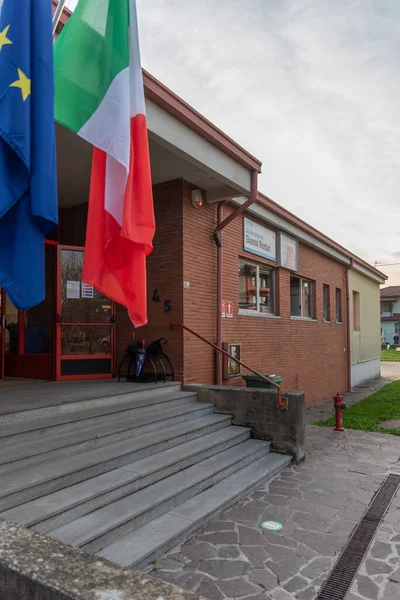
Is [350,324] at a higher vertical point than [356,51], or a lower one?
lower

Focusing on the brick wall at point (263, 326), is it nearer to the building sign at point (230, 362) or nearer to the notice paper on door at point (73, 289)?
the building sign at point (230, 362)

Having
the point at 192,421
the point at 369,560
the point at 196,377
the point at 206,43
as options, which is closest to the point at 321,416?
the point at 196,377

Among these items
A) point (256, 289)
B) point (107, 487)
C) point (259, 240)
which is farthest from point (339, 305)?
point (107, 487)

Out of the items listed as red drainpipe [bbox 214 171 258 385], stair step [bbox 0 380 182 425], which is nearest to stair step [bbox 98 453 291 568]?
stair step [bbox 0 380 182 425]

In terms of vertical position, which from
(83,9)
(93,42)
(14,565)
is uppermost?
(83,9)

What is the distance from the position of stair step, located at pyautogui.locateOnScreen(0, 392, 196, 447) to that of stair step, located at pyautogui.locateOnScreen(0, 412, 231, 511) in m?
0.39

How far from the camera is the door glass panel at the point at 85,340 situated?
7.36 metres

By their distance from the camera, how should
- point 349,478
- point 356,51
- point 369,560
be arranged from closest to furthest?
1. point 369,560
2. point 349,478
3. point 356,51

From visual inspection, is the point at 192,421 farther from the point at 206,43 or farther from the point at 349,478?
the point at 206,43

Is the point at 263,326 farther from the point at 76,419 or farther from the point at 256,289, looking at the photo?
the point at 76,419

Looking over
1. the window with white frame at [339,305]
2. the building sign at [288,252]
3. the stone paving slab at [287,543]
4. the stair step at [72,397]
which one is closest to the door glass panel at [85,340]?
the stair step at [72,397]

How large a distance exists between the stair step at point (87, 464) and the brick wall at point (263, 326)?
5.73ft

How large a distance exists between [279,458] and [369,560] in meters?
2.39

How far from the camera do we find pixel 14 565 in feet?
5.41
